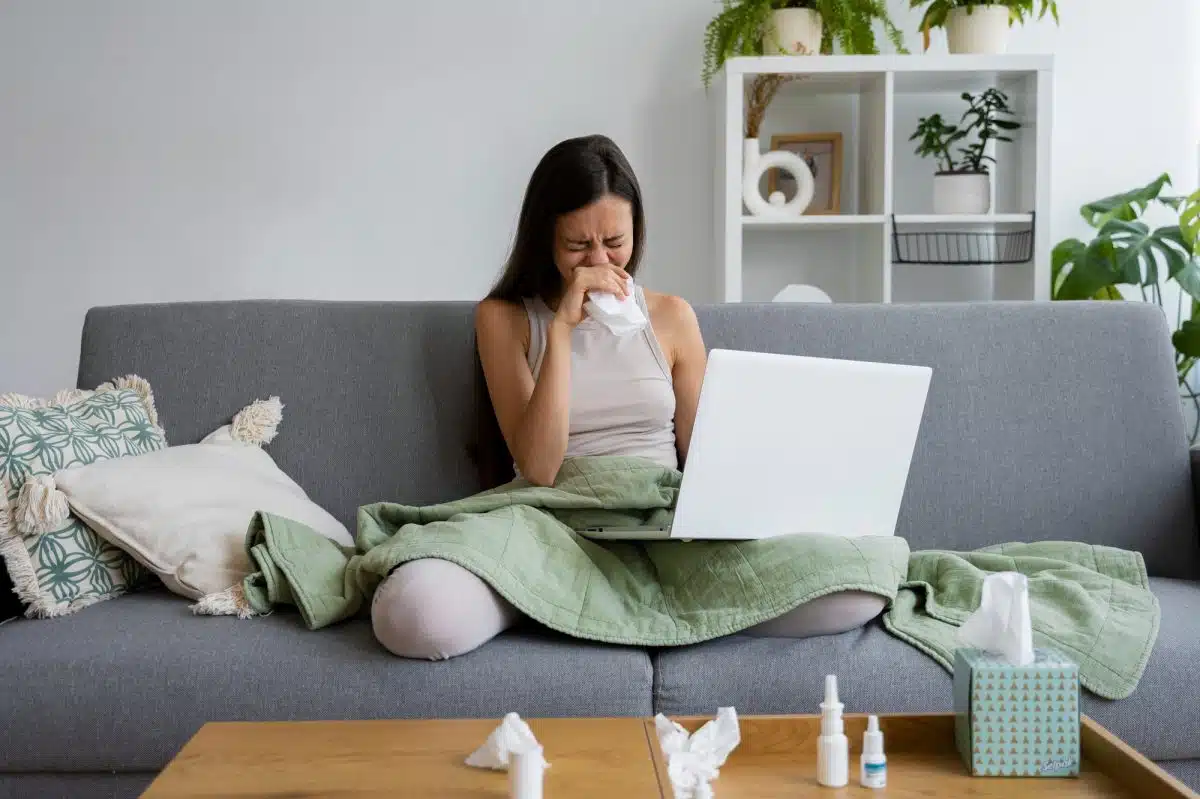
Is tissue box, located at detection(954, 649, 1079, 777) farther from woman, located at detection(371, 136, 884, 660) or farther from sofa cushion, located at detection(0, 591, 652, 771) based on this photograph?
woman, located at detection(371, 136, 884, 660)

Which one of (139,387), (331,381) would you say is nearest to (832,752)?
(331,381)

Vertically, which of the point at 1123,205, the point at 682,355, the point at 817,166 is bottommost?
the point at 682,355

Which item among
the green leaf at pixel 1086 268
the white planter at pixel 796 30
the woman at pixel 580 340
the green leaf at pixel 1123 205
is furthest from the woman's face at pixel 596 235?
the green leaf at pixel 1123 205

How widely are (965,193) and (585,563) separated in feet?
5.80

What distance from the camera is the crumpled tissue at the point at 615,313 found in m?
1.87

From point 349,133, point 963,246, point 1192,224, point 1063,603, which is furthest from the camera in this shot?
point 349,133

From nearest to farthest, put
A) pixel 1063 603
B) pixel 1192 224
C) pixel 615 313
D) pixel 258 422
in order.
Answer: pixel 1063 603, pixel 615 313, pixel 258 422, pixel 1192 224

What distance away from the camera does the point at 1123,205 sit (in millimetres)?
3057

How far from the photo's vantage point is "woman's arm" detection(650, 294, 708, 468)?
2010mm

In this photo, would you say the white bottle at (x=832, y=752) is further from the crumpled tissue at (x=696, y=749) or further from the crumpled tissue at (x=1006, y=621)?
the crumpled tissue at (x=1006, y=621)

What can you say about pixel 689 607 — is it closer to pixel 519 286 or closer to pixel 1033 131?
pixel 519 286

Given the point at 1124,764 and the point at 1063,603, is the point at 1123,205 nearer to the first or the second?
the point at 1063,603

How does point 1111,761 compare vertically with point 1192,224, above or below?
below

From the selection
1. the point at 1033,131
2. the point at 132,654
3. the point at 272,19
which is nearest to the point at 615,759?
the point at 132,654
